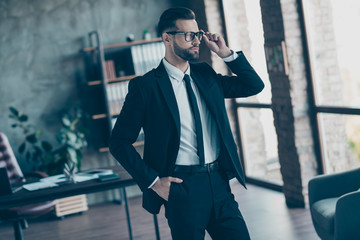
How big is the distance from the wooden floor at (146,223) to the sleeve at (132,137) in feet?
8.14

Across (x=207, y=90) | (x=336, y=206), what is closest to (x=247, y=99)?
(x=336, y=206)

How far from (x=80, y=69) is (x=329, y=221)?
4.10 metres

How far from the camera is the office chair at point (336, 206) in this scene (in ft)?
10.8

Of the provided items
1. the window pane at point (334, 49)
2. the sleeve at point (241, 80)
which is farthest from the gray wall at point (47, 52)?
the sleeve at point (241, 80)

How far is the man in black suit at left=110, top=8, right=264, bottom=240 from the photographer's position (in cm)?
236

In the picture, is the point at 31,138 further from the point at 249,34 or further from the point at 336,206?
the point at 336,206

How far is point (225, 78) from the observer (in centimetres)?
265

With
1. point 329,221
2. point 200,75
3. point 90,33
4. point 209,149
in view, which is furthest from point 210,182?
point 90,33

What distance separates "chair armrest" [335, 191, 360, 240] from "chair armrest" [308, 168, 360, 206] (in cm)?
56

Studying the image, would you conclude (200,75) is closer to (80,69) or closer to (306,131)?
(306,131)

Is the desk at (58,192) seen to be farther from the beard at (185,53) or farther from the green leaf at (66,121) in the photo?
the green leaf at (66,121)

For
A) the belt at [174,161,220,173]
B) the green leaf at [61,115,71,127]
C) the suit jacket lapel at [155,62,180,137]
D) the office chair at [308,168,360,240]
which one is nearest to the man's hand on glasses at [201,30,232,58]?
the suit jacket lapel at [155,62,180,137]

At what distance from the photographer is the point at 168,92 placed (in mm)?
2422

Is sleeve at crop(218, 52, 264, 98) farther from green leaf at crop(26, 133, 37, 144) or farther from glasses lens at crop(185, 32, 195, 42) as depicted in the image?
green leaf at crop(26, 133, 37, 144)
